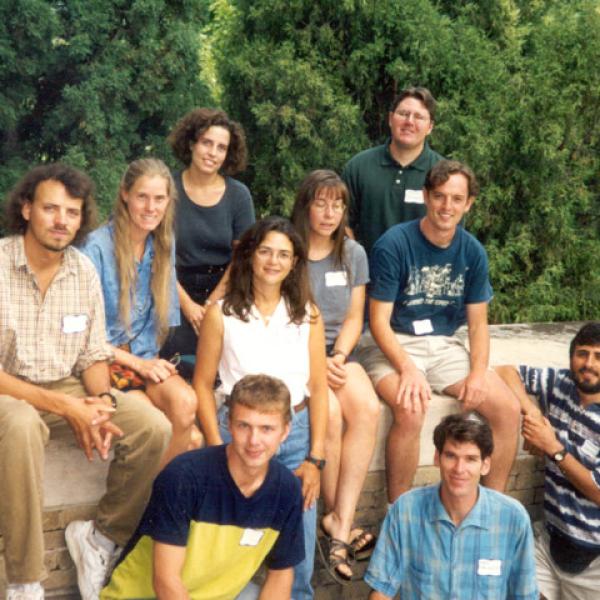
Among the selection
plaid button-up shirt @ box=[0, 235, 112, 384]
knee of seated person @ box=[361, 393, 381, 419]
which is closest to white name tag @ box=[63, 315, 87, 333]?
plaid button-up shirt @ box=[0, 235, 112, 384]

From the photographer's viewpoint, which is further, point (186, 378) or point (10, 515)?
point (186, 378)

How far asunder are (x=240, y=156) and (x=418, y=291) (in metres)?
1.13

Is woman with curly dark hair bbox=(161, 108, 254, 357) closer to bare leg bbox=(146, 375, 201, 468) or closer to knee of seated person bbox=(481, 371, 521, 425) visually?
bare leg bbox=(146, 375, 201, 468)

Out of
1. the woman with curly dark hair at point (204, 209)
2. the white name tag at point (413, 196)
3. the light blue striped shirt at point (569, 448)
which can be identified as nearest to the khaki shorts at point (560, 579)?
the light blue striped shirt at point (569, 448)

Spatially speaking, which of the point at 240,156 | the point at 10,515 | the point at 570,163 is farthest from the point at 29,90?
the point at 570,163

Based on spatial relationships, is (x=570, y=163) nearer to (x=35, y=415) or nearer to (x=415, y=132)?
(x=415, y=132)

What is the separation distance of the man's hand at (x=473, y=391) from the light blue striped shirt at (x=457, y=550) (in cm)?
79

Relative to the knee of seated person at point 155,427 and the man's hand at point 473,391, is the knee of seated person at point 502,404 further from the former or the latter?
the knee of seated person at point 155,427

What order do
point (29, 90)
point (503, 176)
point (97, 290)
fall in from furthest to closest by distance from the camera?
point (503, 176), point (29, 90), point (97, 290)

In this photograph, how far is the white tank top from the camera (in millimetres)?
3691

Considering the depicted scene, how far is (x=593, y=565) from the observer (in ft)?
13.7

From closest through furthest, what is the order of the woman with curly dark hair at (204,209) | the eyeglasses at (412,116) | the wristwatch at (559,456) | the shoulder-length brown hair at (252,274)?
1. the shoulder-length brown hair at (252,274)
2. the wristwatch at (559,456)
3. the woman with curly dark hair at (204,209)
4. the eyeglasses at (412,116)

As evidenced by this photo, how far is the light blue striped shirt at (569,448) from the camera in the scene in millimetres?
4086

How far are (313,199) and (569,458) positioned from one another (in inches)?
63.3
